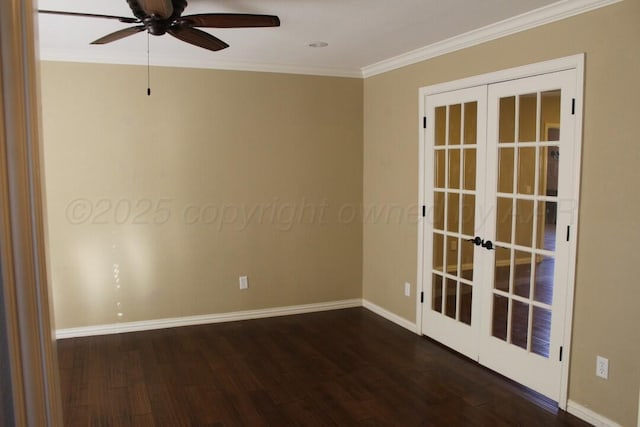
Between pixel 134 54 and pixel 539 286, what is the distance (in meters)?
3.79

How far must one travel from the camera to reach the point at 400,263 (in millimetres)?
4719

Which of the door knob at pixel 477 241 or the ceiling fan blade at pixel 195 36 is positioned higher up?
the ceiling fan blade at pixel 195 36

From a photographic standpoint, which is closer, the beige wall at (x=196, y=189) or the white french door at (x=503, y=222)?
the white french door at (x=503, y=222)

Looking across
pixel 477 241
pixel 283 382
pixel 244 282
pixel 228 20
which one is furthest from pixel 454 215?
pixel 228 20

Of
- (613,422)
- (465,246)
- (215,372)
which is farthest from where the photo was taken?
(465,246)

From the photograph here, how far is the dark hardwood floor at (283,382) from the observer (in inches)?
119

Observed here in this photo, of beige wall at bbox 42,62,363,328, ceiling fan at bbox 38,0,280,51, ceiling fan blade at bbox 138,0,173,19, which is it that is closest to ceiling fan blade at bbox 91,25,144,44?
ceiling fan at bbox 38,0,280,51

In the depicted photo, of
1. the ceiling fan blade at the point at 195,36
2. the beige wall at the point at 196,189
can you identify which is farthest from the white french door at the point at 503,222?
the ceiling fan blade at the point at 195,36

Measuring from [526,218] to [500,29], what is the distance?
1.33 meters

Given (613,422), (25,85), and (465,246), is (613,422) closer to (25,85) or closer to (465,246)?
(465,246)

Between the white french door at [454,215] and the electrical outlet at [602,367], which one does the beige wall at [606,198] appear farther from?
the white french door at [454,215]

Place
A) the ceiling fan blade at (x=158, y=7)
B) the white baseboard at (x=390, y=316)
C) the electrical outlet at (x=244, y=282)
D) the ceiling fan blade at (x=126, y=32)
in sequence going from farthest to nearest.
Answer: the electrical outlet at (x=244, y=282) → the white baseboard at (x=390, y=316) → the ceiling fan blade at (x=126, y=32) → the ceiling fan blade at (x=158, y=7)

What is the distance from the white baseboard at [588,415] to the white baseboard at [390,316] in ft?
5.32

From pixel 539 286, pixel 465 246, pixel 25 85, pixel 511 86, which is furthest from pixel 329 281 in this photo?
pixel 25 85
